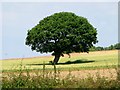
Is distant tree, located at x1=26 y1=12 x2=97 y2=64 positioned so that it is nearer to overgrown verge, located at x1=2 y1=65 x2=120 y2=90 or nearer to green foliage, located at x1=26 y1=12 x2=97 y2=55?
green foliage, located at x1=26 y1=12 x2=97 y2=55

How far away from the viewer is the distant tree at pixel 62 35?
166 feet

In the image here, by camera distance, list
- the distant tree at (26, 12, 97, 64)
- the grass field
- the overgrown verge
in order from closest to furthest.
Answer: the overgrown verge < the grass field < the distant tree at (26, 12, 97, 64)

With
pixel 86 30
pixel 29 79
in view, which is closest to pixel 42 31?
pixel 86 30

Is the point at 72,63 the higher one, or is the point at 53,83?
the point at 53,83

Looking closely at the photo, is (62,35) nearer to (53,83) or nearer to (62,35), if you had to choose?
(62,35)

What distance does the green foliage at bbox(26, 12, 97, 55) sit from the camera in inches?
1997

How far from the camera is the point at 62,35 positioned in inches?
2005

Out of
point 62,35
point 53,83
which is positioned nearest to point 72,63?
point 62,35

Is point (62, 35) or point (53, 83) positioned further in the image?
point (62, 35)

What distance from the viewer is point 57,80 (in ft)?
39.6

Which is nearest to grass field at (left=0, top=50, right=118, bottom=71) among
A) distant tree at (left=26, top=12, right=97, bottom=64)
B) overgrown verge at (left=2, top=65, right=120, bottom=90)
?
distant tree at (left=26, top=12, right=97, bottom=64)

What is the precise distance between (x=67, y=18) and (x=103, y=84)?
140 ft

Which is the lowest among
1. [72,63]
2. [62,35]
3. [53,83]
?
[72,63]

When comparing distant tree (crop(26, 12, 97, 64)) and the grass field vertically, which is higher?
distant tree (crop(26, 12, 97, 64))
